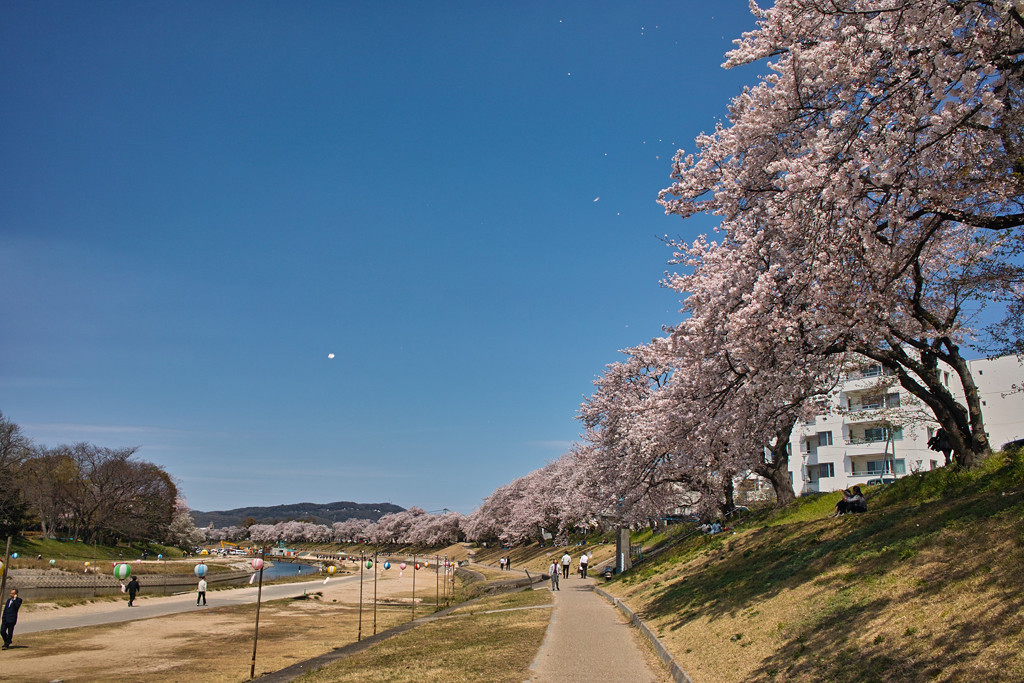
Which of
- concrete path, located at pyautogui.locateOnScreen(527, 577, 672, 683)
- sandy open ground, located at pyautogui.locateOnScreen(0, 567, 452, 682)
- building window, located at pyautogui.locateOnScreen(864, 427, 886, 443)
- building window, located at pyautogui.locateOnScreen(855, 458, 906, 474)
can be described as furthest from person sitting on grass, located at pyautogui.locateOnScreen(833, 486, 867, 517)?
building window, located at pyautogui.locateOnScreen(864, 427, 886, 443)

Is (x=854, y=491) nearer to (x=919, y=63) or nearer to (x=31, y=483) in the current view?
(x=919, y=63)

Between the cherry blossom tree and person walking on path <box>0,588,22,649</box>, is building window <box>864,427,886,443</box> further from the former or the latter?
person walking on path <box>0,588,22,649</box>

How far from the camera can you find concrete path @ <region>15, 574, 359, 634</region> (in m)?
28.2

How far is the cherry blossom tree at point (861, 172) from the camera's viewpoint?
25.6 ft

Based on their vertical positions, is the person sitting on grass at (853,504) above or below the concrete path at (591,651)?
above

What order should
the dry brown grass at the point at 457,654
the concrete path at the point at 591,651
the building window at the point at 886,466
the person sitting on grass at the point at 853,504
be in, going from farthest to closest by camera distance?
the building window at the point at 886,466
the person sitting on grass at the point at 853,504
the dry brown grass at the point at 457,654
the concrete path at the point at 591,651

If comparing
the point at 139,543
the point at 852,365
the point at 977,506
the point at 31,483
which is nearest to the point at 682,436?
the point at 852,365

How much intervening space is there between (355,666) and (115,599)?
1289 inches

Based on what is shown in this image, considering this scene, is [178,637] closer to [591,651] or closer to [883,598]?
[591,651]

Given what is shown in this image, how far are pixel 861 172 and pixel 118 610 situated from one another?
39.8m

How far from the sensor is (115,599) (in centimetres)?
→ 3950

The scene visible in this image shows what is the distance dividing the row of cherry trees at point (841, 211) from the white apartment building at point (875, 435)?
32.1 m

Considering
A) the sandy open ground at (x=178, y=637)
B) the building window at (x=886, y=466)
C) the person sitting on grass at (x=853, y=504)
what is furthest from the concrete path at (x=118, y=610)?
the building window at (x=886, y=466)

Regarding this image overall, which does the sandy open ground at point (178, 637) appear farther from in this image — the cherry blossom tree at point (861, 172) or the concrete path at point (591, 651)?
the cherry blossom tree at point (861, 172)
